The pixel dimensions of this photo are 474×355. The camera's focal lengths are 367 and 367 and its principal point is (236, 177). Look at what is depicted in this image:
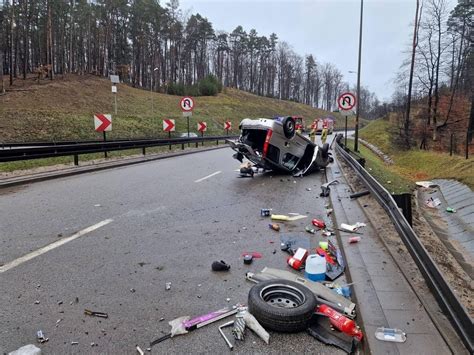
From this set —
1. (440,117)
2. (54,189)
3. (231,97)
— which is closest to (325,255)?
(54,189)

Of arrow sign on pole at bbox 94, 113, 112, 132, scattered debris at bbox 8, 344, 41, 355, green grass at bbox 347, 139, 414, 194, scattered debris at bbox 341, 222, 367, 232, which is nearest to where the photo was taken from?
scattered debris at bbox 8, 344, 41, 355

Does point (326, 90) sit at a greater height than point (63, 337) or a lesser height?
greater

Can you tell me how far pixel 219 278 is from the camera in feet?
13.9

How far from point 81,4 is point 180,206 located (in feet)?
214

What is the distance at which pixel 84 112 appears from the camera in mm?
34719

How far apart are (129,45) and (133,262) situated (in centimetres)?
7536

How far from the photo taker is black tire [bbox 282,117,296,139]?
12.0 metres

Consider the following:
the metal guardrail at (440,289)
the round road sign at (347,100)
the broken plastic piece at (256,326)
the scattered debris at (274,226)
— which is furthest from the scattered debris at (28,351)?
the round road sign at (347,100)

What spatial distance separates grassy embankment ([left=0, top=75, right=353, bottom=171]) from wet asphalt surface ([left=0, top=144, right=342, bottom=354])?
7983 millimetres

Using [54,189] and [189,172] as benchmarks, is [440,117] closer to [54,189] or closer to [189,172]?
[189,172]

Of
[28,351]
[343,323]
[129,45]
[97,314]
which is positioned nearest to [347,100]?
[343,323]

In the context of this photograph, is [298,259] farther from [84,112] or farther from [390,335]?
[84,112]

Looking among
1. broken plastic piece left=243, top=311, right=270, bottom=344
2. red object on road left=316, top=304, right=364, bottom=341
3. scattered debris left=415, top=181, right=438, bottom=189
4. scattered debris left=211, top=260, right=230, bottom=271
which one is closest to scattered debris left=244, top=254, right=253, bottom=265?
scattered debris left=211, top=260, right=230, bottom=271

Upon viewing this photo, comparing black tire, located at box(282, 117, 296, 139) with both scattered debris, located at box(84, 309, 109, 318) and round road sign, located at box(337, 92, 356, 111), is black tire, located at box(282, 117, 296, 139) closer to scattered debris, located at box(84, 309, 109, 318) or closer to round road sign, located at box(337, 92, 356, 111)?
round road sign, located at box(337, 92, 356, 111)
